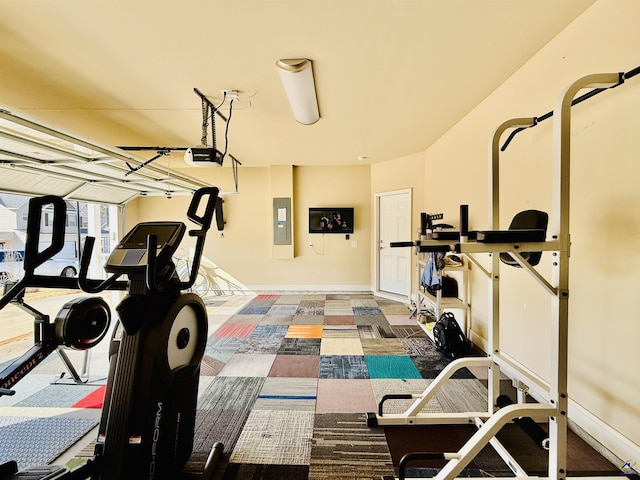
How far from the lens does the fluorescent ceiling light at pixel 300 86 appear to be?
2.12m

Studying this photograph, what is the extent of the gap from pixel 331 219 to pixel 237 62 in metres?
3.81

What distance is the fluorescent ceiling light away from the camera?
2123 millimetres

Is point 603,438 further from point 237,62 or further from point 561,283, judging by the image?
point 237,62

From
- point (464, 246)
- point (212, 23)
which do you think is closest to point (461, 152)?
point (464, 246)

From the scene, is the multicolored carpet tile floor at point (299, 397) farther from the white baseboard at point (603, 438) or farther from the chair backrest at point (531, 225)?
the chair backrest at point (531, 225)

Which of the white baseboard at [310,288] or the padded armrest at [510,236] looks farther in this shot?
the white baseboard at [310,288]

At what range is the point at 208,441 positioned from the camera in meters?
1.75

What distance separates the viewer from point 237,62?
2.16 meters

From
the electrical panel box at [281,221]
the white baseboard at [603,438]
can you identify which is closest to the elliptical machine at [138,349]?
the white baseboard at [603,438]

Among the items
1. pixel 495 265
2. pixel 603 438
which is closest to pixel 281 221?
pixel 495 265

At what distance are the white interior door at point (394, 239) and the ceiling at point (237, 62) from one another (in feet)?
5.91

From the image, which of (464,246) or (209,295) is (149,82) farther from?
(209,295)

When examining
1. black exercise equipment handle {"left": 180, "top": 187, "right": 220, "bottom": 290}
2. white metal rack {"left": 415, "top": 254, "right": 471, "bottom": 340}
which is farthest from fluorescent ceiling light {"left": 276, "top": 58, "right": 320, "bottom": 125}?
white metal rack {"left": 415, "top": 254, "right": 471, "bottom": 340}

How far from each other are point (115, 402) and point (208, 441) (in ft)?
2.62
